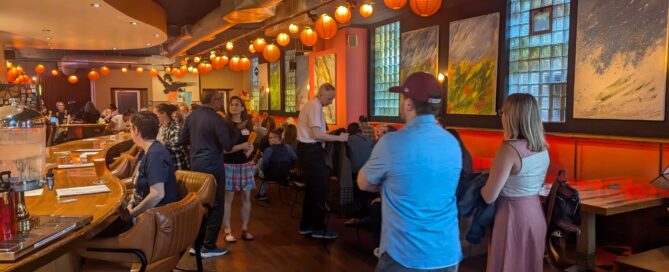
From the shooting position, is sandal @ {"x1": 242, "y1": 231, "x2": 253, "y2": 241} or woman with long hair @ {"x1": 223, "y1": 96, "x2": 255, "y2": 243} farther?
sandal @ {"x1": 242, "y1": 231, "x2": 253, "y2": 241}

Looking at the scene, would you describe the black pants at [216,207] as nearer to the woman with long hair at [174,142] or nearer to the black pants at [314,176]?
the woman with long hair at [174,142]

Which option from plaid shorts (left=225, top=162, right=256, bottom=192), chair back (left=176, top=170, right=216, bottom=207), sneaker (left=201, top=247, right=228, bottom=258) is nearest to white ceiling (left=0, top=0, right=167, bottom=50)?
plaid shorts (left=225, top=162, right=256, bottom=192)

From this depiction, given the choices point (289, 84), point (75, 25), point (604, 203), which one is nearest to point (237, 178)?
point (604, 203)

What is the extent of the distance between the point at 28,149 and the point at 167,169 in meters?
1.28

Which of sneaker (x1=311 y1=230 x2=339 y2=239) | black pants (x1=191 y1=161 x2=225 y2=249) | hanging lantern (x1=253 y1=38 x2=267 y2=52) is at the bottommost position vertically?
sneaker (x1=311 y1=230 x2=339 y2=239)

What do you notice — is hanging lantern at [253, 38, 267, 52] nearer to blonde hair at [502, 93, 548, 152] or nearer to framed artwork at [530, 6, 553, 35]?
framed artwork at [530, 6, 553, 35]

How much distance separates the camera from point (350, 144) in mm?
4793

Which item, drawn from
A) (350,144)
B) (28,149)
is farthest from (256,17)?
(28,149)

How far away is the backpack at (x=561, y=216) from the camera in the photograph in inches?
113

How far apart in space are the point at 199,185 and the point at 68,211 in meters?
1.15

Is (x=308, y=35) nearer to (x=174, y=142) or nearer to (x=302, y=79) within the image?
(x=174, y=142)

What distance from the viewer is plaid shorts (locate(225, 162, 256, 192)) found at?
4832 millimetres

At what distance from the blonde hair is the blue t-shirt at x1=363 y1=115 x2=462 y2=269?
2.89 feet

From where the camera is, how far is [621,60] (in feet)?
18.0
